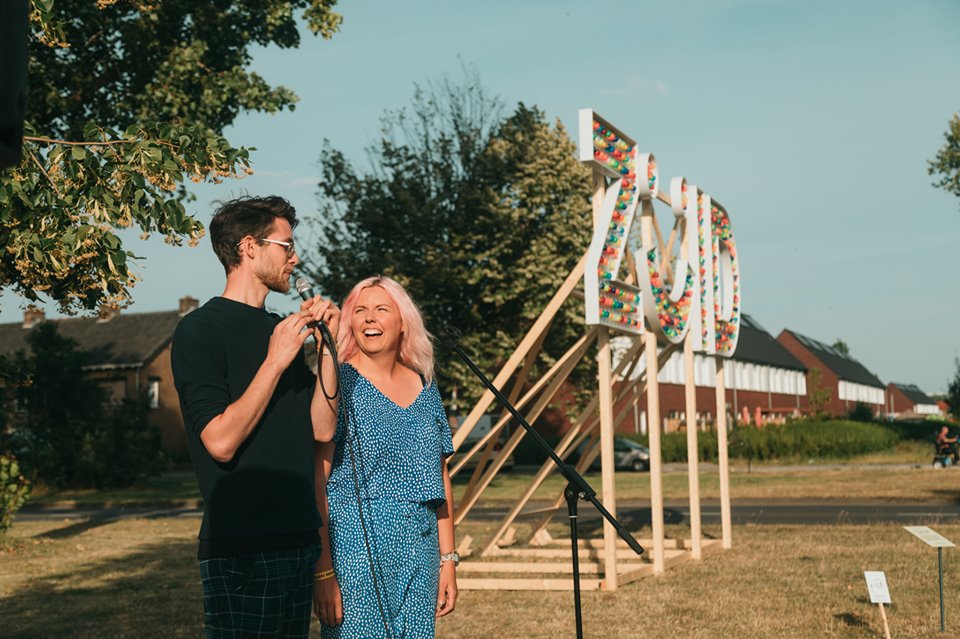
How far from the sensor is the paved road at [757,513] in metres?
17.6

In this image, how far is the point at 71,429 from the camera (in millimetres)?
31156

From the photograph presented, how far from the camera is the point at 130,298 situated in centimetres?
655

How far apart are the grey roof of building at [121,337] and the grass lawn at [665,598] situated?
39225 mm

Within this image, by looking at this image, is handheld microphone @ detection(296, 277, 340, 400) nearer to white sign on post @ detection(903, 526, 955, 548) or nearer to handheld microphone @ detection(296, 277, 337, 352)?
handheld microphone @ detection(296, 277, 337, 352)

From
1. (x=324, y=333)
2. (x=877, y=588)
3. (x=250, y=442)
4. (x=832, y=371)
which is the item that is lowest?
(x=877, y=588)

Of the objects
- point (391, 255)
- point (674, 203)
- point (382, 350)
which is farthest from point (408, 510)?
point (391, 255)

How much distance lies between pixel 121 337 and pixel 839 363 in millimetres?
65394

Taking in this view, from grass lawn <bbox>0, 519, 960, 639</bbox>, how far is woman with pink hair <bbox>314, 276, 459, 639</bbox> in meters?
4.37

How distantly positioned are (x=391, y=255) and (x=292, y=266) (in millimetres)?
23071

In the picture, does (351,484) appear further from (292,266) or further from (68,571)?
(68,571)

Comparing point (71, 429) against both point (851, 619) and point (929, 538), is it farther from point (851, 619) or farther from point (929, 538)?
point (929, 538)

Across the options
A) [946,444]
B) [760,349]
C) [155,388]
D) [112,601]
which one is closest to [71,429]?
[112,601]

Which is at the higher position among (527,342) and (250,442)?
(527,342)

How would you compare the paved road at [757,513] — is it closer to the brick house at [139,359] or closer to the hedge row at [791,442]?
the hedge row at [791,442]
